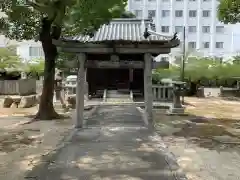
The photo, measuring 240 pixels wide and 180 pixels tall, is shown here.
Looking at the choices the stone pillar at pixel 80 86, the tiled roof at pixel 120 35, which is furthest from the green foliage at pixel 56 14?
the stone pillar at pixel 80 86

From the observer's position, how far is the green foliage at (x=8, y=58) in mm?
35188

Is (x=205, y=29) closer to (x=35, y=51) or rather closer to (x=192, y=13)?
(x=192, y=13)

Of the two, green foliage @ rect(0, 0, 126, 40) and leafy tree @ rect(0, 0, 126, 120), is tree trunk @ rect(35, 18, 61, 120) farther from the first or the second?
green foliage @ rect(0, 0, 126, 40)

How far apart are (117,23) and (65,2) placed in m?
9.80

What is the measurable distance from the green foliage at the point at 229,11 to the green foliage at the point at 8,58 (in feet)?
79.5

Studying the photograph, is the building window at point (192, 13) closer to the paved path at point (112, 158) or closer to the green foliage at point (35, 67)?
the green foliage at point (35, 67)

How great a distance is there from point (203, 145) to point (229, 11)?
697 cm

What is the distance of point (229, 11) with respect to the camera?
621 inches

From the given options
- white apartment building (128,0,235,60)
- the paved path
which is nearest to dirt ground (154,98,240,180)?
the paved path

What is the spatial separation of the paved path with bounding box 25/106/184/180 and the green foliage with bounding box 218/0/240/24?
6.17 metres

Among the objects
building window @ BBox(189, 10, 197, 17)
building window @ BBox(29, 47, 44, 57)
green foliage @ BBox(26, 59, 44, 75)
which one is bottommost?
green foliage @ BBox(26, 59, 44, 75)

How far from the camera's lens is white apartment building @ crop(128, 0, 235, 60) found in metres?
64.4

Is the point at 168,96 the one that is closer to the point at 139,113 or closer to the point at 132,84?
the point at 132,84

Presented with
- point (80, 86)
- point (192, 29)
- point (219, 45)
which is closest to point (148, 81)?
point (80, 86)
